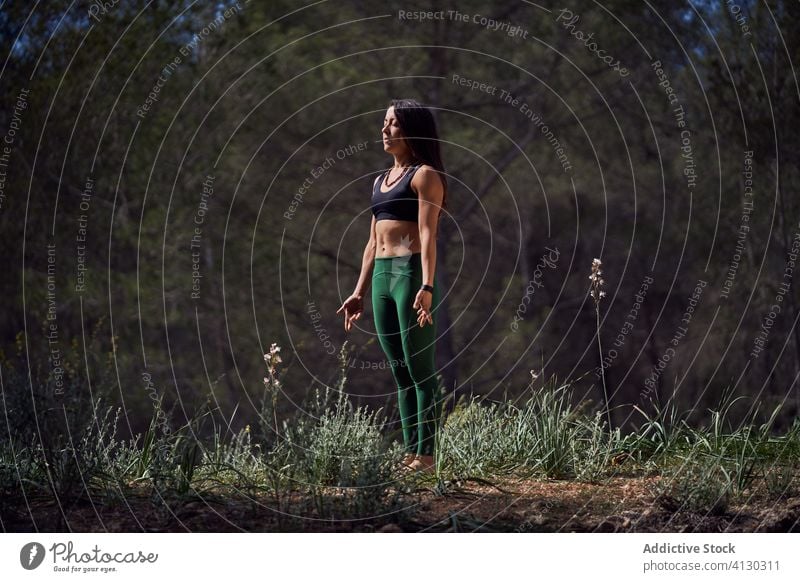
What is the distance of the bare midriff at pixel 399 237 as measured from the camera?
657 centimetres

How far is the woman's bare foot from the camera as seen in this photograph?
646 centimetres

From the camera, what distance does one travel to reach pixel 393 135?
662 centimetres

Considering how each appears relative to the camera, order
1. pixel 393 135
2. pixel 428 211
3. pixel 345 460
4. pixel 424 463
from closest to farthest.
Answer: pixel 345 460
pixel 428 211
pixel 424 463
pixel 393 135

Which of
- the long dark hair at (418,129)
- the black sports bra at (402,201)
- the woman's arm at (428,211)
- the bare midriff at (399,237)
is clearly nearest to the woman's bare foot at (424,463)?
the woman's arm at (428,211)

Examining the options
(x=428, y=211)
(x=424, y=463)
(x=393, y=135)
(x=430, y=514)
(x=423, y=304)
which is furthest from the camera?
(x=393, y=135)

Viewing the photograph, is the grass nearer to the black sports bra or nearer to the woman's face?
the black sports bra

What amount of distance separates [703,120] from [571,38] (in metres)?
2.51

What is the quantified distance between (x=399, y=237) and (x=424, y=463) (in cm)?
Answer: 145

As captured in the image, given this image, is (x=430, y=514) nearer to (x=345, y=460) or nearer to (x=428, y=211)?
(x=345, y=460)

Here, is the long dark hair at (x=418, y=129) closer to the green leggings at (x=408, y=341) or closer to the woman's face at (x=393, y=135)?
the woman's face at (x=393, y=135)

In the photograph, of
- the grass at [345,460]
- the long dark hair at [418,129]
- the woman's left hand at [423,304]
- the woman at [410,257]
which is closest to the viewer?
the grass at [345,460]

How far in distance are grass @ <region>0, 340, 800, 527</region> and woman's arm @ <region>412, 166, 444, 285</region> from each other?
2.78ft

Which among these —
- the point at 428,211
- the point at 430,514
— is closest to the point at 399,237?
the point at 428,211
